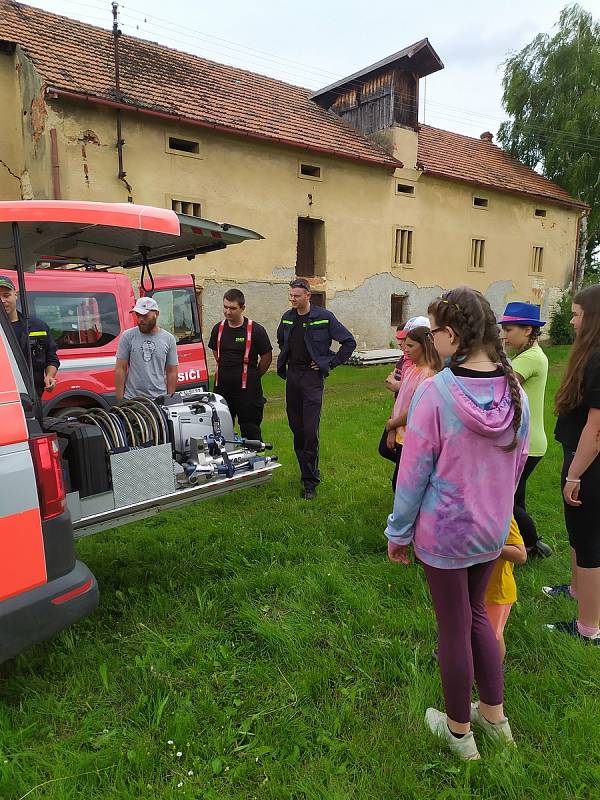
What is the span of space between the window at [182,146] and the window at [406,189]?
A: 7.45 metres

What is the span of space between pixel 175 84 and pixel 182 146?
7.08 feet

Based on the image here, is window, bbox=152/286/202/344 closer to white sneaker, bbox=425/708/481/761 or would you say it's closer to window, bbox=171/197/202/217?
window, bbox=171/197/202/217

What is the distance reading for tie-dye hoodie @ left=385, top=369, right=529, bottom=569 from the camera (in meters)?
1.90

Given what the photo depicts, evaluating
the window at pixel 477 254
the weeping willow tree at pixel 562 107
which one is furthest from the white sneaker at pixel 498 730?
the weeping willow tree at pixel 562 107

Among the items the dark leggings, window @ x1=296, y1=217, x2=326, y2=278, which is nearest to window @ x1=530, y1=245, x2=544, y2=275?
window @ x1=296, y1=217, x2=326, y2=278

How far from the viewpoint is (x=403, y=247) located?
1942 cm

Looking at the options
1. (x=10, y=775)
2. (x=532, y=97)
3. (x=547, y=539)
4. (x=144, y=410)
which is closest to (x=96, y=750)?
(x=10, y=775)

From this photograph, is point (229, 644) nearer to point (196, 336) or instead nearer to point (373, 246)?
point (196, 336)

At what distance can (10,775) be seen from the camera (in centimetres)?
208

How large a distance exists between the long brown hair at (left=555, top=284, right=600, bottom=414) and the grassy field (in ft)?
4.01

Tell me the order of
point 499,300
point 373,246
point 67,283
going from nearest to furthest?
point 67,283 < point 373,246 < point 499,300

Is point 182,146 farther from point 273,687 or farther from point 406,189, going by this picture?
point 273,687

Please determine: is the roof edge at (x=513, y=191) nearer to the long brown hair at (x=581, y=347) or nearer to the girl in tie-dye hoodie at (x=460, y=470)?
the long brown hair at (x=581, y=347)

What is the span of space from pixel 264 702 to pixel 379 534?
1.92 m
